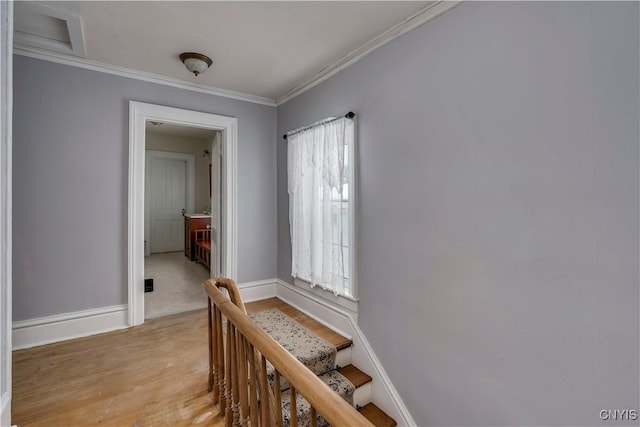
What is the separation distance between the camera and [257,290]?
3.37 meters

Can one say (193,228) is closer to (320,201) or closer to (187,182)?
(187,182)

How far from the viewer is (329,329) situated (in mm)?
2578

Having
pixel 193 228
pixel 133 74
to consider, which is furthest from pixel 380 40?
pixel 193 228

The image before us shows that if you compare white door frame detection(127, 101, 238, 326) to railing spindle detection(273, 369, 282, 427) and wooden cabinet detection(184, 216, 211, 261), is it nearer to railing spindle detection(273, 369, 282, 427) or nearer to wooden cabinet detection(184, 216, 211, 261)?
railing spindle detection(273, 369, 282, 427)

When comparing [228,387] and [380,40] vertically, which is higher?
[380,40]

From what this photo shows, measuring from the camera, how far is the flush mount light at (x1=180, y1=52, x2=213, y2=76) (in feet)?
7.66

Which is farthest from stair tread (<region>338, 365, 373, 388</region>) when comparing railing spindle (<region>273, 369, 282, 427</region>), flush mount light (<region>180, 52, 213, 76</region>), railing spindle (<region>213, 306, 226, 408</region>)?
flush mount light (<region>180, 52, 213, 76</region>)

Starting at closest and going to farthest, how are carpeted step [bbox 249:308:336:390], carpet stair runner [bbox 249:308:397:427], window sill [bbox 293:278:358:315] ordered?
carpet stair runner [bbox 249:308:397:427] < carpeted step [bbox 249:308:336:390] < window sill [bbox 293:278:358:315]

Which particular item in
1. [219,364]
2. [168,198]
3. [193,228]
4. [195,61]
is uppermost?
[195,61]

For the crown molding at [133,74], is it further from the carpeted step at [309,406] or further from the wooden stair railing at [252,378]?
the carpeted step at [309,406]

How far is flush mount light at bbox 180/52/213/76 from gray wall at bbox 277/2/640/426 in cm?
137

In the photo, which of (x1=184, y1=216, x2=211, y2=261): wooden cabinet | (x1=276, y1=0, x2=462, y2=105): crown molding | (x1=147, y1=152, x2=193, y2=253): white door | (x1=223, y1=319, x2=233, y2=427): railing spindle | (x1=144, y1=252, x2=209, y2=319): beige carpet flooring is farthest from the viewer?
(x1=147, y1=152, x2=193, y2=253): white door

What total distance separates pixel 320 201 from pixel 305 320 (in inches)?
45.6

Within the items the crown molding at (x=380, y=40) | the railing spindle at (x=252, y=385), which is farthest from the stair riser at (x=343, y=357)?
the crown molding at (x=380, y=40)
